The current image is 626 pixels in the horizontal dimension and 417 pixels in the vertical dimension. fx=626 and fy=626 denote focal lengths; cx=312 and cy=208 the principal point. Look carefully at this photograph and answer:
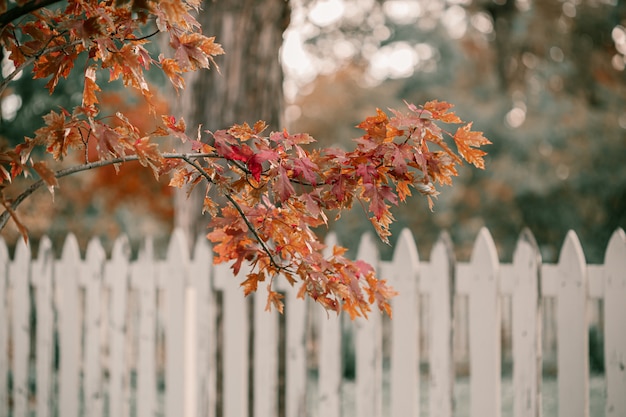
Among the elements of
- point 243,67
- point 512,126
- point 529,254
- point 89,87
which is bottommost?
point 529,254

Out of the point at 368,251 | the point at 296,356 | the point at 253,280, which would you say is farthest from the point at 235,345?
the point at 253,280

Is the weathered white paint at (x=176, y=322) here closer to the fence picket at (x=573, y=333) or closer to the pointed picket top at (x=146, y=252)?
the pointed picket top at (x=146, y=252)

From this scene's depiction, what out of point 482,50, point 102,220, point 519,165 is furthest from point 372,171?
point 482,50

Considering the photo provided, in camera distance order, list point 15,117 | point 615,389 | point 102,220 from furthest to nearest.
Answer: point 102,220
point 15,117
point 615,389

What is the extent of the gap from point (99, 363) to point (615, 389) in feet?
9.07

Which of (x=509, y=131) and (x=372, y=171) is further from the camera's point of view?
(x=509, y=131)

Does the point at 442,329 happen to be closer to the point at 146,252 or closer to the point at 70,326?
the point at 146,252

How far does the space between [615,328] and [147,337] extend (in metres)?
2.35

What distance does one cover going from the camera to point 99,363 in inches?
146

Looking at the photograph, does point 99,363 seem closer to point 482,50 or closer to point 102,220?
point 102,220

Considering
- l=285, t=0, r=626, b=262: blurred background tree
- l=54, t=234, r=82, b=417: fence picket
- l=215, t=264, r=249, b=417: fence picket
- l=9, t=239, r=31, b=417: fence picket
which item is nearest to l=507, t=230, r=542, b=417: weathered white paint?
l=215, t=264, r=249, b=417: fence picket

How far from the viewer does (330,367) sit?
9.67ft

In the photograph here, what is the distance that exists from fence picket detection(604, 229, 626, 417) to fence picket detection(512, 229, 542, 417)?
0.25 metres

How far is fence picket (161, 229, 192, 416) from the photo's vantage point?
3326 mm
